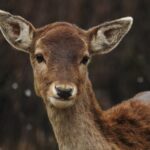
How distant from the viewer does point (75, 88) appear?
11.0m

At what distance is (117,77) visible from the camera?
2144 cm

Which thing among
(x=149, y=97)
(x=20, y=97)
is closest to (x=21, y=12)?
(x=20, y=97)

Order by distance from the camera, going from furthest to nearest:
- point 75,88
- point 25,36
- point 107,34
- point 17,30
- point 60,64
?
point 107,34 < point 17,30 < point 25,36 < point 60,64 < point 75,88

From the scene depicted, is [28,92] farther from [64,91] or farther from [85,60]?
[64,91]

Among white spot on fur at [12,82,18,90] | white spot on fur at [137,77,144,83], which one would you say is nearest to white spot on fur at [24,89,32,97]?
white spot on fur at [12,82,18,90]

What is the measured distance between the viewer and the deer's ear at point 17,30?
1182 cm

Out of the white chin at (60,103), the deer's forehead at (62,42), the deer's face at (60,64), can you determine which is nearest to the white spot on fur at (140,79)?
the deer's face at (60,64)

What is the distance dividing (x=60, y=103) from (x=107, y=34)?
1.33 metres

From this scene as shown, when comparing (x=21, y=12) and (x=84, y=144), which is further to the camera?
(x=21, y=12)

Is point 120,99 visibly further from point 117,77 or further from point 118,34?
point 118,34

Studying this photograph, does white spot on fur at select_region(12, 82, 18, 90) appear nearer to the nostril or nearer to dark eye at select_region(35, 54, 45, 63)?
dark eye at select_region(35, 54, 45, 63)

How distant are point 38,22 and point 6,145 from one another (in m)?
2.50

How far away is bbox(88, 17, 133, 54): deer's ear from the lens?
11.9 metres

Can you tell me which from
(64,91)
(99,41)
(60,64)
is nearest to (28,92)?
(99,41)
